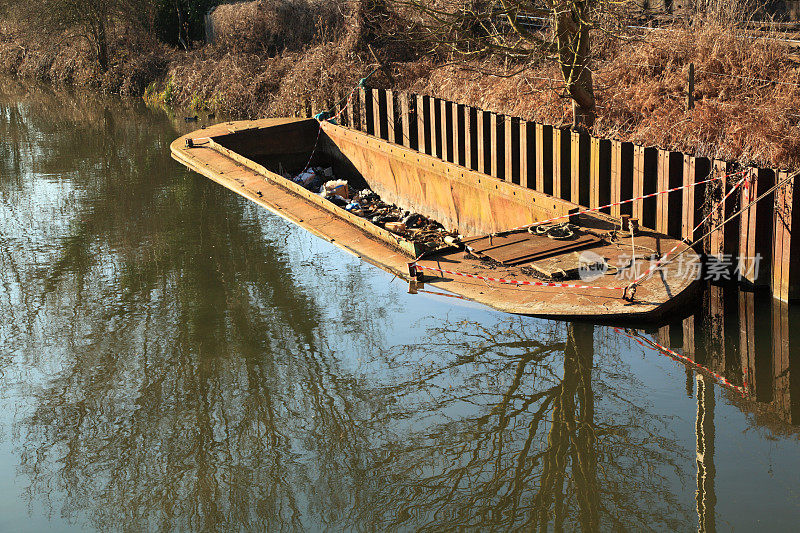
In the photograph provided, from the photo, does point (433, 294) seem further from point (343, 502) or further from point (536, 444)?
point (343, 502)

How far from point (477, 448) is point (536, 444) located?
22.5 inches

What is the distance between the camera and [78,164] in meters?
21.1

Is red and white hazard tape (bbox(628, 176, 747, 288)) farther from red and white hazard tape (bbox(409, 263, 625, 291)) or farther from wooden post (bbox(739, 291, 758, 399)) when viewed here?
wooden post (bbox(739, 291, 758, 399))

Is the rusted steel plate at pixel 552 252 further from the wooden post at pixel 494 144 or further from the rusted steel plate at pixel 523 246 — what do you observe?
the wooden post at pixel 494 144

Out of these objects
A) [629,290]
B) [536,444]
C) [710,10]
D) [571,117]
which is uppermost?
[710,10]

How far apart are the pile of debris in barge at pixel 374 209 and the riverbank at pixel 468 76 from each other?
2731 mm

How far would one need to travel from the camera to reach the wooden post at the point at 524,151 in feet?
43.5

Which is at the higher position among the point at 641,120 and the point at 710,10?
the point at 710,10

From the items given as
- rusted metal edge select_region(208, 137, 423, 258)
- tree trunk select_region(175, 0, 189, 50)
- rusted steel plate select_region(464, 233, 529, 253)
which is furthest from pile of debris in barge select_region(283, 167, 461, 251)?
tree trunk select_region(175, 0, 189, 50)

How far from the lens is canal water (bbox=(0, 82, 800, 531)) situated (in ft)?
24.6

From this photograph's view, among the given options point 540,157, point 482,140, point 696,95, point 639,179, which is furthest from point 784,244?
point 482,140

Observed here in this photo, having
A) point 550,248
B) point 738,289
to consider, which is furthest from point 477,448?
point 738,289

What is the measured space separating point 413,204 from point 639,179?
17.9ft

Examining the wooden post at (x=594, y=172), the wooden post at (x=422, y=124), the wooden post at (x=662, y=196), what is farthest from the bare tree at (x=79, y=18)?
the wooden post at (x=662, y=196)
